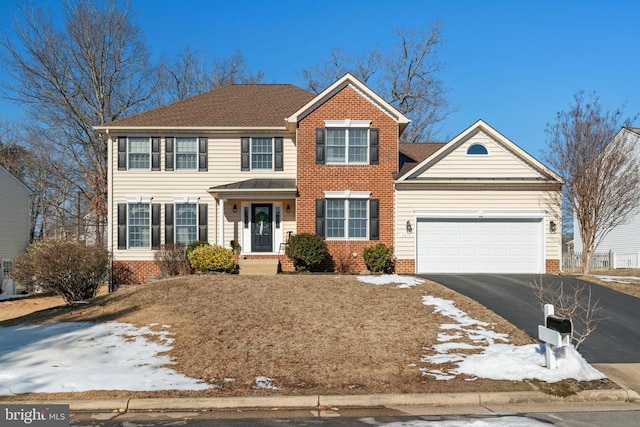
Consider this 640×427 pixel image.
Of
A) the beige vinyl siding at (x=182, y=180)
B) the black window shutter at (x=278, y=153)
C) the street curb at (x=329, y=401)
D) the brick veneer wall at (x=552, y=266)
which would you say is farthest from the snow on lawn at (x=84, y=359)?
the brick veneer wall at (x=552, y=266)

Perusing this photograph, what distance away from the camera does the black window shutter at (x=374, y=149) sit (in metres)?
21.4

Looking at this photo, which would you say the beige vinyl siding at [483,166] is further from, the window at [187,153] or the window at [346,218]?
the window at [187,153]

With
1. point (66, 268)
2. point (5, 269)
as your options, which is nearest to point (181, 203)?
point (66, 268)

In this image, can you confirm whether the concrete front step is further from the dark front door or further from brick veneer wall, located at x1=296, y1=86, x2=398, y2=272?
the dark front door

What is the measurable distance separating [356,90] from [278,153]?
397cm

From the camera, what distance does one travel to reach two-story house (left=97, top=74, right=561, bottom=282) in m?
20.9

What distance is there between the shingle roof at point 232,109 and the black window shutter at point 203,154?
675mm

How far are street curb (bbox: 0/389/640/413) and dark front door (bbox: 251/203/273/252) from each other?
13.9 meters

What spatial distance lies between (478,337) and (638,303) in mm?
6531

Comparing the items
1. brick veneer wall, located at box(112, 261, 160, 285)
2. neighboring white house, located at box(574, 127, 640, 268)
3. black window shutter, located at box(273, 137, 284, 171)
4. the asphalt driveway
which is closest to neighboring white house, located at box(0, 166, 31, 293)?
brick veneer wall, located at box(112, 261, 160, 285)

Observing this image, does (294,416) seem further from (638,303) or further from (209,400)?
(638,303)

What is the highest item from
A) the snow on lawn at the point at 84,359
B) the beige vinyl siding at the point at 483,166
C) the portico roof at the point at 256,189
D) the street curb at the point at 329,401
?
the beige vinyl siding at the point at 483,166

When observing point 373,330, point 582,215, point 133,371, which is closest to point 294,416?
point 133,371

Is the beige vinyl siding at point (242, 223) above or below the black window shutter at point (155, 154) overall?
below
